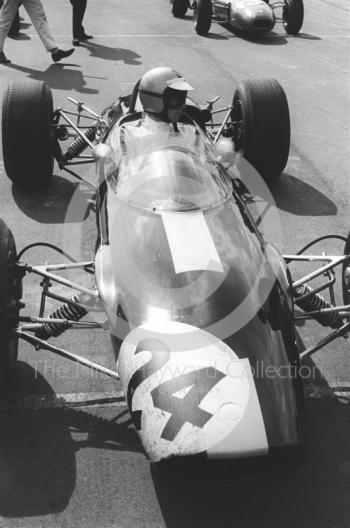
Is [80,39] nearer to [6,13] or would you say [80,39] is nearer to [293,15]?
[6,13]

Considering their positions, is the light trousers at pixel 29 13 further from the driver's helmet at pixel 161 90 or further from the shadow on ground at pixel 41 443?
the shadow on ground at pixel 41 443

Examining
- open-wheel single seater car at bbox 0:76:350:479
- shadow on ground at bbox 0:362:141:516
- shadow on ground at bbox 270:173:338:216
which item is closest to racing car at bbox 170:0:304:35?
shadow on ground at bbox 270:173:338:216

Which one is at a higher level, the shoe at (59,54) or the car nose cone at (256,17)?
the car nose cone at (256,17)

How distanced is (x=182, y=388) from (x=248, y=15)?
11332 millimetres

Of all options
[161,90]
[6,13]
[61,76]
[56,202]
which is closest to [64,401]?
[161,90]

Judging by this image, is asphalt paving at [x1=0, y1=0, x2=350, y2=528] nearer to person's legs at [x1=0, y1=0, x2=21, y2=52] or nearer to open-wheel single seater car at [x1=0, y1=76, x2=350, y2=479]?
open-wheel single seater car at [x1=0, y1=76, x2=350, y2=479]

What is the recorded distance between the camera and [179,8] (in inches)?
577

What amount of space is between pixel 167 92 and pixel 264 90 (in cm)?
198

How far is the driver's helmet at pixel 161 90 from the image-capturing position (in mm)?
4562

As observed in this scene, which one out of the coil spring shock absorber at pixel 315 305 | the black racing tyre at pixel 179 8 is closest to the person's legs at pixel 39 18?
the black racing tyre at pixel 179 8

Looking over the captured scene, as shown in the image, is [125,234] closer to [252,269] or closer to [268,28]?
[252,269]

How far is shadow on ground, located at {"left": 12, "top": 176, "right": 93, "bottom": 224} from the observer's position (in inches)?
238

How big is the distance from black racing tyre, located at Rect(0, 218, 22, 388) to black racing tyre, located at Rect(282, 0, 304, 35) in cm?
1109

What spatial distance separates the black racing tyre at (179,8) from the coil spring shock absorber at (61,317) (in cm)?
1235
